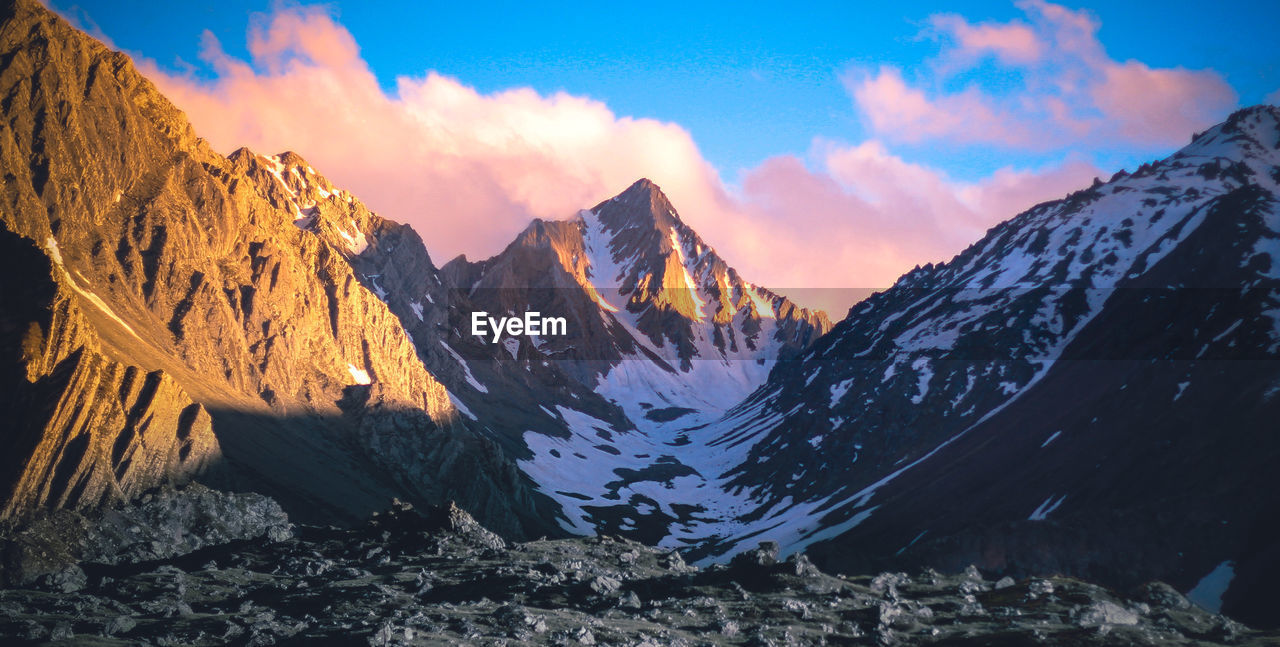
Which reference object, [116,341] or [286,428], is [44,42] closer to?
[116,341]

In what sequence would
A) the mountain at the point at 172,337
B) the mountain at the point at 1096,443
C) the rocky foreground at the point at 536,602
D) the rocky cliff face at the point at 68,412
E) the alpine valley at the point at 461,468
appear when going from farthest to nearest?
1. the mountain at the point at 1096,443
2. the mountain at the point at 172,337
3. the rocky cliff face at the point at 68,412
4. the alpine valley at the point at 461,468
5. the rocky foreground at the point at 536,602

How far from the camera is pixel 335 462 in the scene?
115 meters

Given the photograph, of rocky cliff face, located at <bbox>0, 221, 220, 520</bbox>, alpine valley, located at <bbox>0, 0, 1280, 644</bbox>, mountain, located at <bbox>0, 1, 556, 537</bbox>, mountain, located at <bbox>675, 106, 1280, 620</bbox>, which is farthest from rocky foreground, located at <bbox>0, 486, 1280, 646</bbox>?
mountain, located at <bbox>675, 106, 1280, 620</bbox>

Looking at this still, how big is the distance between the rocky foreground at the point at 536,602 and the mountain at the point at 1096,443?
46.4 metres

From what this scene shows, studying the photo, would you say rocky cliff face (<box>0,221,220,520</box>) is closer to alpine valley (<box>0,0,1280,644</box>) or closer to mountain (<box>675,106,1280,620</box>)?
alpine valley (<box>0,0,1280,644</box>)

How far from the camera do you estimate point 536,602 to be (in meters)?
36.9

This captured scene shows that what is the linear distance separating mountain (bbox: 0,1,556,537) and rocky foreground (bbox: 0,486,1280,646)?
32211 millimetres

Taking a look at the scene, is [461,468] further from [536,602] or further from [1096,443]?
[536,602]

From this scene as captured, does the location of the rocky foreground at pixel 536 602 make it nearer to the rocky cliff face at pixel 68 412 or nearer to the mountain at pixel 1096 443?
the rocky cliff face at pixel 68 412

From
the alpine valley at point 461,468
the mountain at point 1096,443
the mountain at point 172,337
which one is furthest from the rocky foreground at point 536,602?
the mountain at point 1096,443

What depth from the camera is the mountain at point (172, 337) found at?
73.7 m

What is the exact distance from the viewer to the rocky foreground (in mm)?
31047

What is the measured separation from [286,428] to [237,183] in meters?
44.9

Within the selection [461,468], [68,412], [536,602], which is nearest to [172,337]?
[68,412]
